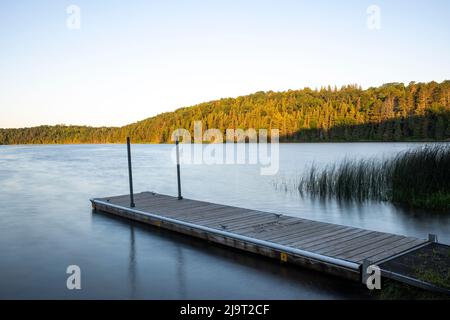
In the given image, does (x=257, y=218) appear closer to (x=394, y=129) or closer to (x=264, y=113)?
(x=394, y=129)

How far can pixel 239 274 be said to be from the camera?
5594 millimetres

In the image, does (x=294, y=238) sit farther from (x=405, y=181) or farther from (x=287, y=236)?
(x=405, y=181)

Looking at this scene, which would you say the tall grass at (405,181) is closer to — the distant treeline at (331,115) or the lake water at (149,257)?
the lake water at (149,257)

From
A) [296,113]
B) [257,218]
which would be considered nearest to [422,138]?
[296,113]

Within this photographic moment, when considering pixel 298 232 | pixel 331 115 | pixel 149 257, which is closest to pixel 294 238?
pixel 298 232

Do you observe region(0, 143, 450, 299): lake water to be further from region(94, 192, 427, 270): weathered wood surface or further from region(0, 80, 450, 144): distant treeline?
region(0, 80, 450, 144): distant treeline

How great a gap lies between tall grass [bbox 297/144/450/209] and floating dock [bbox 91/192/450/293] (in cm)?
461

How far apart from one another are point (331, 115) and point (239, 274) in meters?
78.0

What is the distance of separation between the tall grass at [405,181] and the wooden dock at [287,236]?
182 inches

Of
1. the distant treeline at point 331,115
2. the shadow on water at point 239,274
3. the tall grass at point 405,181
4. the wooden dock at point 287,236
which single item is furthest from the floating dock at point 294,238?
the distant treeline at point 331,115

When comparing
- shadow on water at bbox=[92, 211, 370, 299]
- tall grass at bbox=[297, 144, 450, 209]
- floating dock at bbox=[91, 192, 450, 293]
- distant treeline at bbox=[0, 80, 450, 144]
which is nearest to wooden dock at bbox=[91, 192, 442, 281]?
floating dock at bbox=[91, 192, 450, 293]

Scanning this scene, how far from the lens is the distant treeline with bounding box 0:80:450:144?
2734 inches

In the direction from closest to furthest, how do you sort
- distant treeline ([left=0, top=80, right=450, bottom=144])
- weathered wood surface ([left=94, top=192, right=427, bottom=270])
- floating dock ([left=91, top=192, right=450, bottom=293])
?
floating dock ([left=91, top=192, right=450, bottom=293]) < weathered wood surface ([left=94, top=192, right=427, bottom=270]) < distant treeline ([left=0, top=80, right=450, bottom=144])
